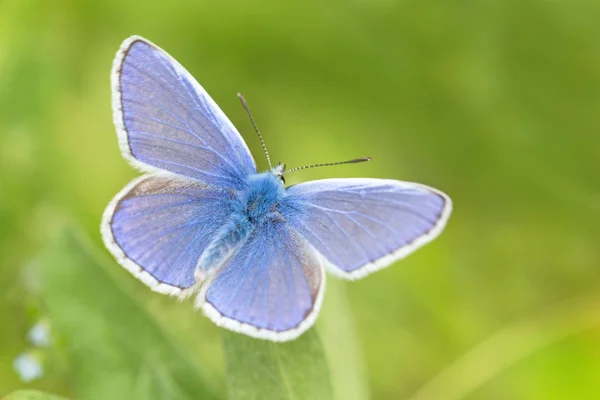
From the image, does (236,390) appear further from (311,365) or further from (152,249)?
(152,249)

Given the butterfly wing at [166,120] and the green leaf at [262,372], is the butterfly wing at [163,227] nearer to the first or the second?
the butterfly wing at [166,120]

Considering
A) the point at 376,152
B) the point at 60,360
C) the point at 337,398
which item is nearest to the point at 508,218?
the point at 376,152

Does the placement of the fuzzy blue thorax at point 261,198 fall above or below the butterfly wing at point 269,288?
above

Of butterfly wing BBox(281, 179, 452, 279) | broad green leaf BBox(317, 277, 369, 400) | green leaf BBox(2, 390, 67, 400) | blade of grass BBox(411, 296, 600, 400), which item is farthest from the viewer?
blade of grass BBox(411, 296, 600, 400)

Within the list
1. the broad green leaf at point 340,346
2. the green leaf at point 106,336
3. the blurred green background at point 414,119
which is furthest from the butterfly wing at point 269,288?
the blurred green background at point 414,119

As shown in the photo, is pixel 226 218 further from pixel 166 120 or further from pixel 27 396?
pixel 27 396

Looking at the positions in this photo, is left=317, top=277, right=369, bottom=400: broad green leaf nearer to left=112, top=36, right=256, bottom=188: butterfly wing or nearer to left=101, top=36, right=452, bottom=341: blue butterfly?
left=101, top=36, right=452, bottom=341: blue butterfly

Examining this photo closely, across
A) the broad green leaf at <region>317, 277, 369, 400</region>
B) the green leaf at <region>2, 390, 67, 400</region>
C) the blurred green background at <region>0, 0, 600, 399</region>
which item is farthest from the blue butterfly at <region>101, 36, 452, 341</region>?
the blurred green background at <region>0, 0, 600, 399</region>
